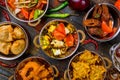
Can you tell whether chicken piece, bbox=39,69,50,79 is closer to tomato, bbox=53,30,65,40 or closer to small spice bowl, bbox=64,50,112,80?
small spice bowl, bbox=64,50,112,80

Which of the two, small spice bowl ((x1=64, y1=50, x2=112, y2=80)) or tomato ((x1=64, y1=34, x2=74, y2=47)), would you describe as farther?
tomato ((x1=64, y1=34, x2=74, y2=47))

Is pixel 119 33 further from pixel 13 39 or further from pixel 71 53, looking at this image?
pixel 13 39

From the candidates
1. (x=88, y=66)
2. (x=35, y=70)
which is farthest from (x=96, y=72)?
(x=35, y=70)

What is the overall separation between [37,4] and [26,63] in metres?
0.64

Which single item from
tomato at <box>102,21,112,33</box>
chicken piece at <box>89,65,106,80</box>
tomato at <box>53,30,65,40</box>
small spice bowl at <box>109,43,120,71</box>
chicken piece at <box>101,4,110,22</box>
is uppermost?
chicken piece at <box>101,4,110,22</box>

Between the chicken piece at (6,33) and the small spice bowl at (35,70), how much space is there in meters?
0.29

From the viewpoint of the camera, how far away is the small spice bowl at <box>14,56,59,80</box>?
4.48 m

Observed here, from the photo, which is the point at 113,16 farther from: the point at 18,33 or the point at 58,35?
the point at 18,33

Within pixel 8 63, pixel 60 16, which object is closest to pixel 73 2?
pixel 60 16

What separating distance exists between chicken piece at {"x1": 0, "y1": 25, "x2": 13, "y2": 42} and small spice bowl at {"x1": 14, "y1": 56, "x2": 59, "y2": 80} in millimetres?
285

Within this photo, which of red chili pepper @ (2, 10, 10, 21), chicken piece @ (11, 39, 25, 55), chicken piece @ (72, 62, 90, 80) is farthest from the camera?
red chili pepper @ (2, 10, 10, 21)

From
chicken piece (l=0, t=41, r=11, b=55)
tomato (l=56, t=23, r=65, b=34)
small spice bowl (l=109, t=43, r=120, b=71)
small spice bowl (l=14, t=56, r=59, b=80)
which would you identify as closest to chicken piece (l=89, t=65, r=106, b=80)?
small spice bowl (l=109, t=43, r=120, b=71)

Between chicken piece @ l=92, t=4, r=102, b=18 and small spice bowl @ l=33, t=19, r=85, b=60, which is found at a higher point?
chicken piece @ l=92, t=4, r=102, b=18

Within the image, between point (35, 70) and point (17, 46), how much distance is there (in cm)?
32
